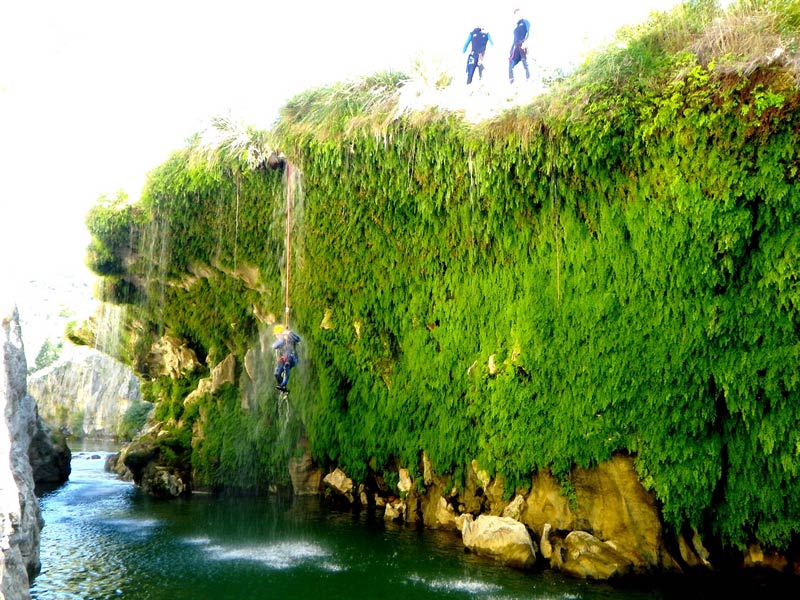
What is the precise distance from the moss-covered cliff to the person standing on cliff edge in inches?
90.3

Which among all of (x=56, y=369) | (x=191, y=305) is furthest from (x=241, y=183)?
(x=56, y=369)

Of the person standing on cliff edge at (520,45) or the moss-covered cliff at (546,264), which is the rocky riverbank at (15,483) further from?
the person standing on cliff edge at (520,45)

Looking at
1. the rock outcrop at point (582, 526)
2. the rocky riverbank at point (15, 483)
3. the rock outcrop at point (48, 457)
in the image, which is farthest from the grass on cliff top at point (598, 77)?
the rock outcrop at point (48, 457)

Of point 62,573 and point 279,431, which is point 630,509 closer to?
point 62,573

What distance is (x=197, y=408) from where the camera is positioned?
2233cm

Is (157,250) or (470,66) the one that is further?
(157,250)

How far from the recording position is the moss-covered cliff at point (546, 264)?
34.3ft

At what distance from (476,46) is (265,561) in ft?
43.0

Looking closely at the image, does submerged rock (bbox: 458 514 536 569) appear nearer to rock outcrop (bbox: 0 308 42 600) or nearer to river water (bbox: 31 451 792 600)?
Result: river water (bbox: 31 451 792 600)

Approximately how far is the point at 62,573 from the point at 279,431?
944 centimetres

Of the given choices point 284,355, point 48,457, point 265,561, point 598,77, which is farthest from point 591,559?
point 48,457

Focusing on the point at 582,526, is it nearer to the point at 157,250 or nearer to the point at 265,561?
the point at 265,561

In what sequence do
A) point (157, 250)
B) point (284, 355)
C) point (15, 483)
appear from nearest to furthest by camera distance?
1. point (15, 483)
2. point (284, 355)
3. point (157, 250)

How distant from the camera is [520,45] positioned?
47.2ft
